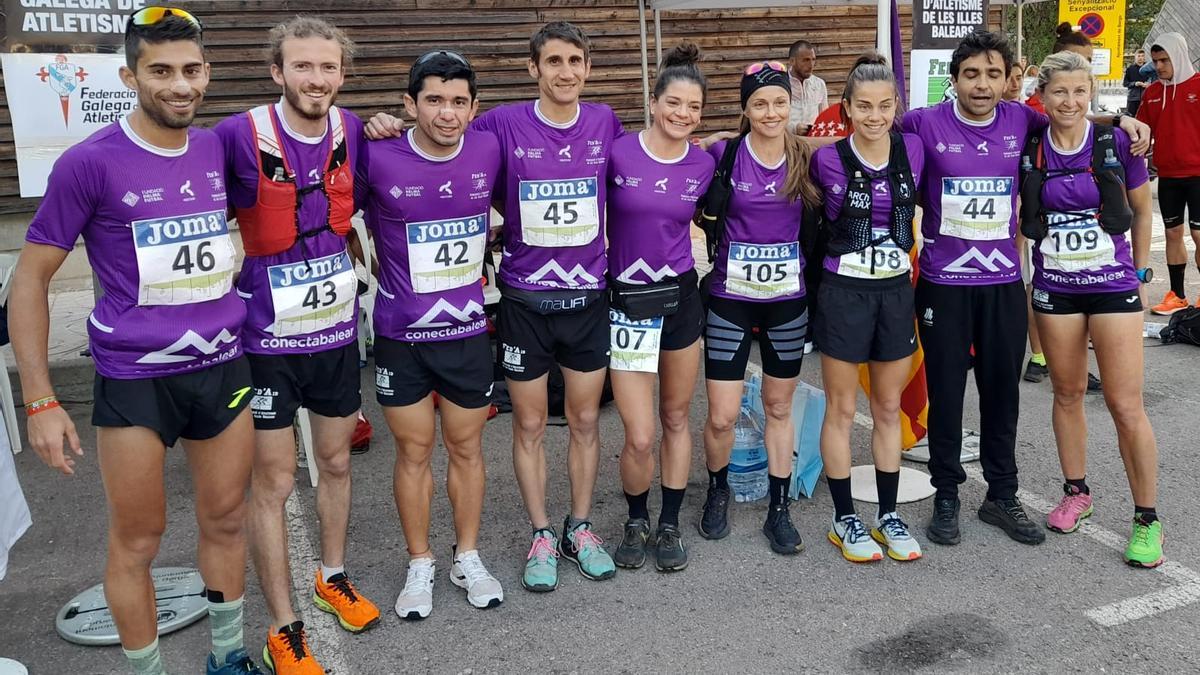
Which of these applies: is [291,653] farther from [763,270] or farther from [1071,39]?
[1071,39]

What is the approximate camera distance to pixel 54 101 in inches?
197

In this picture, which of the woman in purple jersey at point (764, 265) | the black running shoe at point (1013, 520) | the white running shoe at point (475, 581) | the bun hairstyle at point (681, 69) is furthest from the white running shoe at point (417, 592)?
the black running shoe at point (1013, 520)

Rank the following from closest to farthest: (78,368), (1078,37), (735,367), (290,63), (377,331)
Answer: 1. (290,63)
2. (377,331)
3. (735,367)
4. (1078,37)
5. (78,368)

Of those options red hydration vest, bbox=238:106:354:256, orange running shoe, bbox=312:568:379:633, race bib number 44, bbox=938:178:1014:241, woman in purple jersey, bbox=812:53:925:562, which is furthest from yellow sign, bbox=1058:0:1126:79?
orange running shoe, bbox=312:568:379:633

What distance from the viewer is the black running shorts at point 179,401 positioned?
102 inches

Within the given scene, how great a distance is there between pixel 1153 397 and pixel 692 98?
12.7 ft

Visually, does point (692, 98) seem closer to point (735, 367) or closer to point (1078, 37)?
point (735, 367)

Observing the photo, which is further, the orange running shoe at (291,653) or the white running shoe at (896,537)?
the white running shoe at (896,537)

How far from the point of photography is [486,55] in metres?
10.5

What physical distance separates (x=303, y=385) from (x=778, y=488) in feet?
6.31

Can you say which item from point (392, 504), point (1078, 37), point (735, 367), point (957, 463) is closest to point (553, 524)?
point (392, 504)

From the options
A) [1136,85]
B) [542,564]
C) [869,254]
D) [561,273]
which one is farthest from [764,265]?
[1136,85]

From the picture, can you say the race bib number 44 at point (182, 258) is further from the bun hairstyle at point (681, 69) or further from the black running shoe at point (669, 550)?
the black running shoe at point (669, 550)

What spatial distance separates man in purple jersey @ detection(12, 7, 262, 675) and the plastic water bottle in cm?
229
